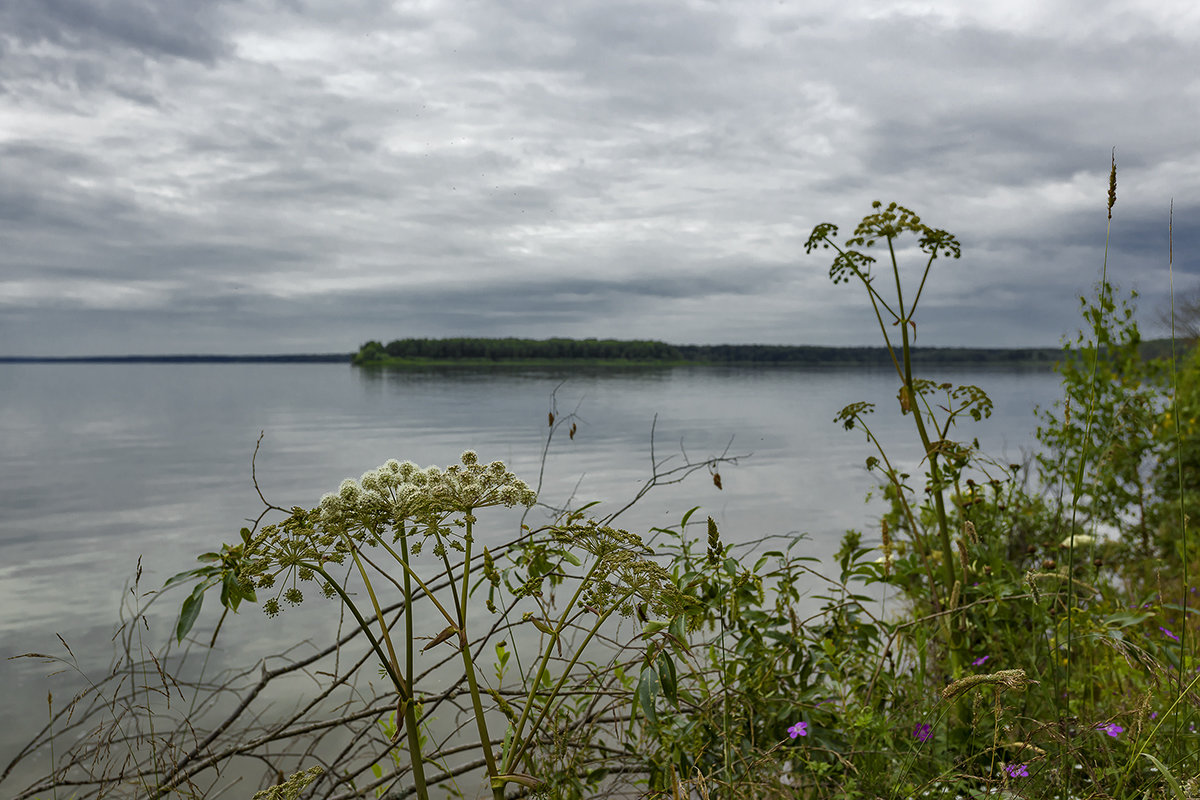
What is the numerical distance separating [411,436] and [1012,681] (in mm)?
19274

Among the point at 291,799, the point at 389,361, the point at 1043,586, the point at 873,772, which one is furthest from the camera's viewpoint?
the point at 389,361

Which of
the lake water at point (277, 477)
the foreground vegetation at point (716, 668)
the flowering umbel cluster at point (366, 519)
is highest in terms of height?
the flowering umbel cluster at point (366, 519)

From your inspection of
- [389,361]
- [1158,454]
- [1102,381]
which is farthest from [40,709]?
[389,361]

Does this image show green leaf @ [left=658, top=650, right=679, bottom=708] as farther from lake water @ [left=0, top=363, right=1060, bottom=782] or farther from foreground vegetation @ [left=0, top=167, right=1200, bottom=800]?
lake water @ [left=0, top=363, right=1060, bottom=782]

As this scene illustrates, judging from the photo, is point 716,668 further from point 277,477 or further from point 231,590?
point 277,477

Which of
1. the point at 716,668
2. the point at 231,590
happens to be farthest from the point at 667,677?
the point at 716,668

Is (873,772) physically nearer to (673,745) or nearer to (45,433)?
(673,745)

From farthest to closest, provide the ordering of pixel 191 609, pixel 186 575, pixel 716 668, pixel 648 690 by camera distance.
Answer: pixel 716 668, pixel 186 575, pixel 191 609, pixel 648 690

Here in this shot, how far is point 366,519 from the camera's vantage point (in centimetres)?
138

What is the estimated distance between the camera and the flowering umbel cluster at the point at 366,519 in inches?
52.5

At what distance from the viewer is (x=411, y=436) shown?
64.6 feet

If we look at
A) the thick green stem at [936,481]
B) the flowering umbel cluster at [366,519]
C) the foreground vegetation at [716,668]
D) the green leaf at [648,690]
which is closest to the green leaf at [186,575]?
the foreground vegetation at [716,668]

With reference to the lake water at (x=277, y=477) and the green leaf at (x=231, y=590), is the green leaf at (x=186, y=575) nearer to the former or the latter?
the green leaf at (x=231, y=590)

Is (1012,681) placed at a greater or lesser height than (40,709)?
greater
